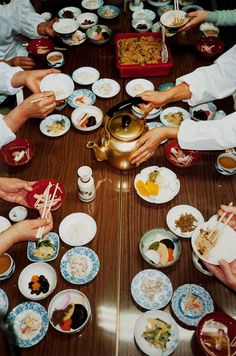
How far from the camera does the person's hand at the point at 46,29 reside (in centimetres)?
343

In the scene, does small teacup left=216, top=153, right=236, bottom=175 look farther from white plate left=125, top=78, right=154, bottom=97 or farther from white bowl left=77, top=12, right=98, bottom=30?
white bowl left=77, top=12, right=98, bottom=30

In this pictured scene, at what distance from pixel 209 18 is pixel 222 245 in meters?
2.34

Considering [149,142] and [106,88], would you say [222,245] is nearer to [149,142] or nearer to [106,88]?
[149,142]

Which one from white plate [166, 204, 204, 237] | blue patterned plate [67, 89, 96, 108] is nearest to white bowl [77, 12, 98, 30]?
blue patterned plate [67, 89, 96, 108]

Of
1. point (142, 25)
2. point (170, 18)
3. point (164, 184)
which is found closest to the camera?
point (164, 184)

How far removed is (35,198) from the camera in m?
2.17

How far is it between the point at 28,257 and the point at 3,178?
585 mm

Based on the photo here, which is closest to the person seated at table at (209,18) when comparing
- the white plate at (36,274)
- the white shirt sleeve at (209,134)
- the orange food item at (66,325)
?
the white shirt sleeve at (209,134)

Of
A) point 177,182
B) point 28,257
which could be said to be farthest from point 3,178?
point 177,182

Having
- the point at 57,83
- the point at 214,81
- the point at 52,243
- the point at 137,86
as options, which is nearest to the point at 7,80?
the point at 57,83

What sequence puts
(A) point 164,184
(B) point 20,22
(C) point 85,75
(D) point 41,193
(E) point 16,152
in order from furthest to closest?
(B) point 20,22 → (C) point 85,75 → (E) point 16,152 → (A) point 164,184 → (D) point 41,193

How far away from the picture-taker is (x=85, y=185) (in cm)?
215

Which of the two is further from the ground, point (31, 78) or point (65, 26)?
point (65, 26)

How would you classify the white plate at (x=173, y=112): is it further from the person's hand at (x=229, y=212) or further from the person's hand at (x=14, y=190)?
the person's hand at (x=14, y=190)
